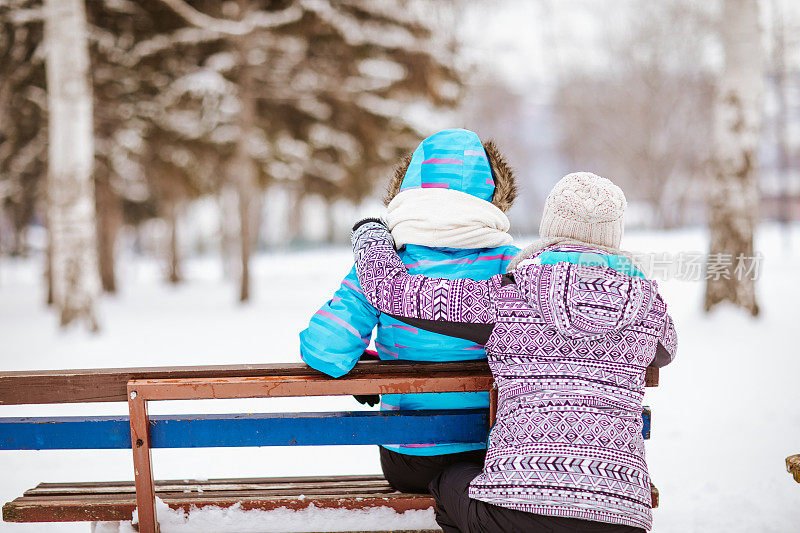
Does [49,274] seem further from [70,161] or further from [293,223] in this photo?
[293,223]

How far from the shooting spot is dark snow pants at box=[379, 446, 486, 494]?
92.4 inches

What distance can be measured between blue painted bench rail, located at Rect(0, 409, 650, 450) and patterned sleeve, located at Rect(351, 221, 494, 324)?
385mm

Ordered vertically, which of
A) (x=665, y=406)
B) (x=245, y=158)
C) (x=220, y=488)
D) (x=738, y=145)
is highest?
(x=245, y=158)

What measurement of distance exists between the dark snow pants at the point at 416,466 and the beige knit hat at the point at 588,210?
0.84 m

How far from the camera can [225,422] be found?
2.22 m

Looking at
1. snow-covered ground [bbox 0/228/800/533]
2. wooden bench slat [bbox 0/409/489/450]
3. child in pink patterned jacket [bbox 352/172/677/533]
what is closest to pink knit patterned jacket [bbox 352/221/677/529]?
child in pink patterned jacket [bbox 352/172/677/533]

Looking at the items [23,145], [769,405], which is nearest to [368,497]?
[769,405]

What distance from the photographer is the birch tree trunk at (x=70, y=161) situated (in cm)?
780

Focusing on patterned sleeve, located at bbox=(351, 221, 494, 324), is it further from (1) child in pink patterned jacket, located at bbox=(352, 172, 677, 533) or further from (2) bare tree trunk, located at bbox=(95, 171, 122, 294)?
(2) bare tree trunk, located at bbox=(95, 171, 122, 294)

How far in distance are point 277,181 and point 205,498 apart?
14648 mm

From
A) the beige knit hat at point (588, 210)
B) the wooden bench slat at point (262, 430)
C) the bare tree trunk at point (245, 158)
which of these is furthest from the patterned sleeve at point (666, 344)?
the bare tree trunk at point (245, 158)

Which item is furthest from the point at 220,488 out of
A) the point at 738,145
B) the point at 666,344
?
the point at 738,145

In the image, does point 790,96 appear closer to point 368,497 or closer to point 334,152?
point 334,152

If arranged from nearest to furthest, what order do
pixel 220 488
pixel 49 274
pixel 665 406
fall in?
pixel 220 488 → pixel 665 406 → pixel 49 274
